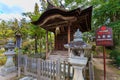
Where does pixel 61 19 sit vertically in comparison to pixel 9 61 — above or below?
above

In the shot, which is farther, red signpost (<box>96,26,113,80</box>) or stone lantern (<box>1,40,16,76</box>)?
stone lantern (<box>1,40,16,76</box>)

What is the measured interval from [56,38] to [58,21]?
234 cm

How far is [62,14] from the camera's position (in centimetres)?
613

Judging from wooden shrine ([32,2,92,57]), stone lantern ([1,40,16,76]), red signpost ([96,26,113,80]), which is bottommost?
stone lantern ([1,40,16,76])

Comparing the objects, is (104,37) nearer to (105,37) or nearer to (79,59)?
(105,37)

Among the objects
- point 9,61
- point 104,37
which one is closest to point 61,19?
point 104,37

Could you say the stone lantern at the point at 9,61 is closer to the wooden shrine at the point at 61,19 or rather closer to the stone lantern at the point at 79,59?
the wooden shrine at the point at 61,19

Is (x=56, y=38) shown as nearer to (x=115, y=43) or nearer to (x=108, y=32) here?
(x=108, y=32)

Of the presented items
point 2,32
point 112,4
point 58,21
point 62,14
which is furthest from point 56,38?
point 2,32

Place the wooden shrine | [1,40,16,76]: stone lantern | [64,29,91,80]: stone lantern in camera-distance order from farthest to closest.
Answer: the wooden shrine, [1,40,16,76]: stone lantern, [64,29,91,80]: stone lantern

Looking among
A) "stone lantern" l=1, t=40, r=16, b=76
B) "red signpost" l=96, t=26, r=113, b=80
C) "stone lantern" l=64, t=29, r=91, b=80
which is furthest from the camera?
"stone lantern" l=1, t=40, r=16, b=76

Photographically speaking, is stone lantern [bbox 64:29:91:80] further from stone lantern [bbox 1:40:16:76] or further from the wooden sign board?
stone lantern [bbox 1:40:16:76]

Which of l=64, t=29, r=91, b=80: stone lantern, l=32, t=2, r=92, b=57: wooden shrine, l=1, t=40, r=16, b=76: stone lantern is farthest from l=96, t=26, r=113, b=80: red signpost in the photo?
l=1, t=40, r=16, b=76: stone lantern

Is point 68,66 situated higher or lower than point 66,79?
higher
